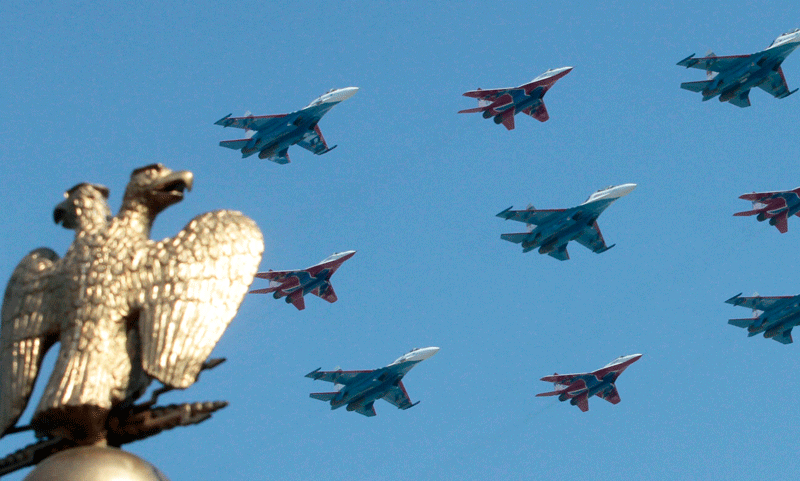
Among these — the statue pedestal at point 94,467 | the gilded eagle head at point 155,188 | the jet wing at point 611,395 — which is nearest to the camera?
the statue pedestal at point 94,467

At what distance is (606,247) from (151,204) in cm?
4633

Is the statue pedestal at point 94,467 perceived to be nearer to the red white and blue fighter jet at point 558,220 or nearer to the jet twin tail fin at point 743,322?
the red white and blue fighter jet at point 558,220

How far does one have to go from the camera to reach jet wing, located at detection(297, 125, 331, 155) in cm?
5403

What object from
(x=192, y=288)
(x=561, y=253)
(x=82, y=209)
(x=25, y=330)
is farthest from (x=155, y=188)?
(x=561, y=253)

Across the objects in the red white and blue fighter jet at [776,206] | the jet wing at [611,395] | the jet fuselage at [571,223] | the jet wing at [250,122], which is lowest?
the jet wing at [611,395]

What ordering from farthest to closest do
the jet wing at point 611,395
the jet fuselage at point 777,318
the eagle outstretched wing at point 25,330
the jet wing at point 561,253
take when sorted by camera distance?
the jet wing at point 611,395 → the jet wing at point 561,253 → the jet fuselage at point 777,318 → the eagle outstretched wing at point 25,330

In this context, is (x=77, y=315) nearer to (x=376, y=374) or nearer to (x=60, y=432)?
(x=60, y=432)

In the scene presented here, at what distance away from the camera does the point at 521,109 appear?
55.6 metres

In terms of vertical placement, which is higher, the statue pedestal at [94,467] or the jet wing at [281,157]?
the jet wing at [281,157]

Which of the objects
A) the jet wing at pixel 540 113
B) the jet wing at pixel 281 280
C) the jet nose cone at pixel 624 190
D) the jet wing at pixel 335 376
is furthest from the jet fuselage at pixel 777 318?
the jet wing at pixel 281 280

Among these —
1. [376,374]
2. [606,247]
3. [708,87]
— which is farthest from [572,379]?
[708,87]

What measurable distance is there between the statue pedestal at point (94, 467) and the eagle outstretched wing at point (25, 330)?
0.69 meters

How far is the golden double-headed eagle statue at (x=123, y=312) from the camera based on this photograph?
10.6 meters

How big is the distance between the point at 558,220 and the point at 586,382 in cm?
831
